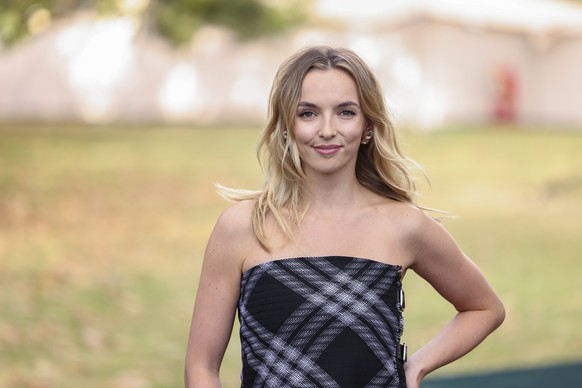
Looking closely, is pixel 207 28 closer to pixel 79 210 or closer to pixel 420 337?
pixel 79 210

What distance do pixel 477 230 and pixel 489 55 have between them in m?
Result: 1.08

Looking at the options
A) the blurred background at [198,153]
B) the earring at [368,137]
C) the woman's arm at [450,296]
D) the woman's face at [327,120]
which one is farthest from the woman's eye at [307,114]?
the blurred background at [198,153]

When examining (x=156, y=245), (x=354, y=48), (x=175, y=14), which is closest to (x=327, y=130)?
(x=156, y=245)

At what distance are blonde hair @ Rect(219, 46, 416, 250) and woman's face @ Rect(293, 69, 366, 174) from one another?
11 mm

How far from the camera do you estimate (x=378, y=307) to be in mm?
1402

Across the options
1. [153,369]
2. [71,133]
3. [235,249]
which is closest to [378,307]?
[235,249]

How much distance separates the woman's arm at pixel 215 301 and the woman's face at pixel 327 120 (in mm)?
139

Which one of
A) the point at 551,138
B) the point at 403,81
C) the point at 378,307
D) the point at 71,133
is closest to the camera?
the point at 378,307

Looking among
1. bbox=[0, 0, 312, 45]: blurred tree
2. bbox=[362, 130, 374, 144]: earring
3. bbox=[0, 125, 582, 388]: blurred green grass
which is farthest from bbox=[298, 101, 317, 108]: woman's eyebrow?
bbox=[0, 0, 312, 45]: blurred tree

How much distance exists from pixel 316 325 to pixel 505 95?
516 centimetres

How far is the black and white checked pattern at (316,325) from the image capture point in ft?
4.50

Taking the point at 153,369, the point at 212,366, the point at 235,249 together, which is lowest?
the point at 153,369

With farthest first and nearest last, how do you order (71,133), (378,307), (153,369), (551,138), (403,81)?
(551,138), (403,81), (71,133), (153,369), (378,307)

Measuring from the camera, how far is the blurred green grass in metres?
4.91
